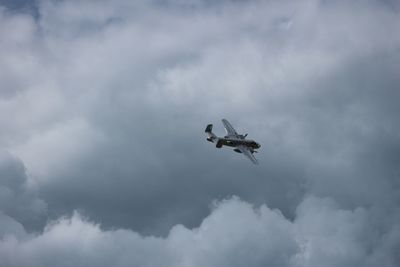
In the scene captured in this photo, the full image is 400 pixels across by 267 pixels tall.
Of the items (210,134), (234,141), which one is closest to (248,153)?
(234,141)

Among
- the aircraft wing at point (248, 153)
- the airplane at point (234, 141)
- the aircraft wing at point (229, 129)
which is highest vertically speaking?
the aircraft wing at point (229, 129)

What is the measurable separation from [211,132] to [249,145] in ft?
50.0

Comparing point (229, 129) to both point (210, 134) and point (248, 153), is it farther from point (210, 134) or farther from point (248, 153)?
point (248, 153)

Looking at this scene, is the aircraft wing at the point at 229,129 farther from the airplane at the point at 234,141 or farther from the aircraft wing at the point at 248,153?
the aircraft wing at the point at 248,153

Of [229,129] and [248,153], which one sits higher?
[229,129]

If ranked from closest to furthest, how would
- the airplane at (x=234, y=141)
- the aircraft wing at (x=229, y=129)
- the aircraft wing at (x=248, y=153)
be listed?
the aircraft wing at (x=248, y=153) < the airplane at (x=234, y=141) < the aircraft wing at (x=229, y=129)

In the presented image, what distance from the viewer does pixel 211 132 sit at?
149375 mm

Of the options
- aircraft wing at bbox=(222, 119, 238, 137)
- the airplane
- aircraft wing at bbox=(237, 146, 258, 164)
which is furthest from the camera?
aircraft wing at bbox=(222, 119, 238, 137)

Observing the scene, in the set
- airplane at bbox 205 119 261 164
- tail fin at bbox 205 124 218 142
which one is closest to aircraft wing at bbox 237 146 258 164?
airplane at bbox 205 119 261 164

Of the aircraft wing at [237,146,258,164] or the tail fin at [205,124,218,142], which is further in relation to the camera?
the tail fin at [205,124,218,142]

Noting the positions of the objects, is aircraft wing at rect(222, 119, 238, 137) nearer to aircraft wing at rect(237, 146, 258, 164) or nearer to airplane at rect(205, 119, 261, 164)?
airplane at rect(205, 119, 261, 164)

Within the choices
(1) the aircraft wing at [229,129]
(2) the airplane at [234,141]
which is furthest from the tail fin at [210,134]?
(1) the aircraft wing at [229,129]

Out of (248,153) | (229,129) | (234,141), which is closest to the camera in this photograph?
(248,153)

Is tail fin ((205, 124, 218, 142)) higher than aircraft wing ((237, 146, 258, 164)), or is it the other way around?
tail fin ((205, 124, 218, 142))
